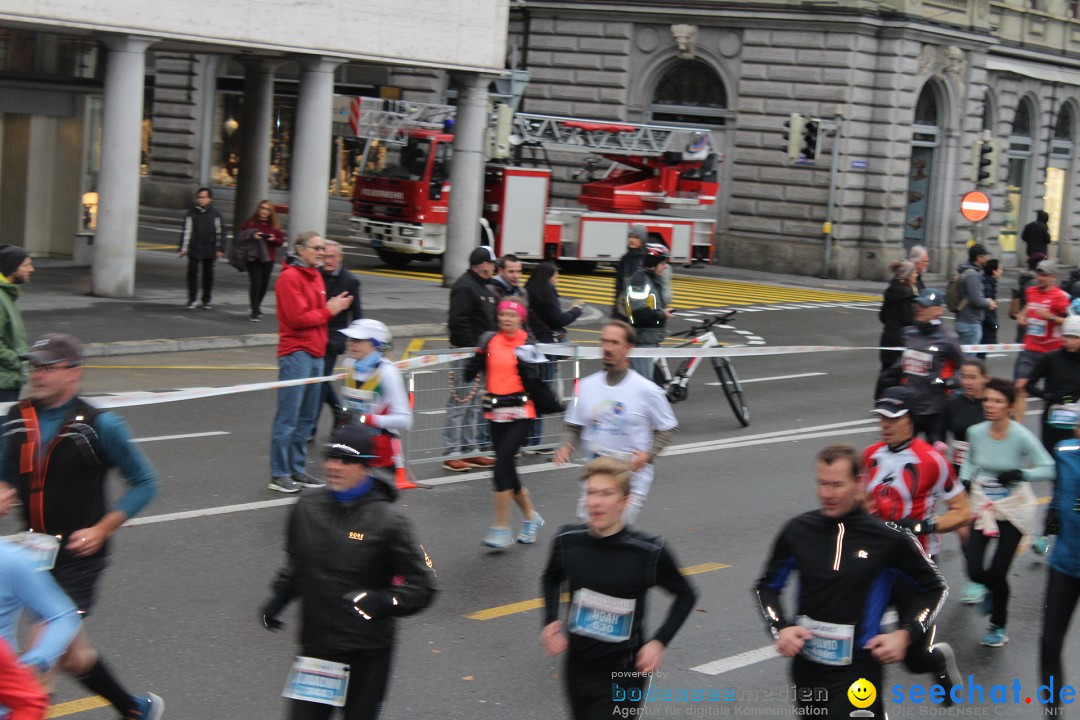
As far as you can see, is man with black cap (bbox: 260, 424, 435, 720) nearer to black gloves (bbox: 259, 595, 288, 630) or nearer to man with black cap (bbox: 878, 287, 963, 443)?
black gloves (bbox: 259, 595, 288, 630)

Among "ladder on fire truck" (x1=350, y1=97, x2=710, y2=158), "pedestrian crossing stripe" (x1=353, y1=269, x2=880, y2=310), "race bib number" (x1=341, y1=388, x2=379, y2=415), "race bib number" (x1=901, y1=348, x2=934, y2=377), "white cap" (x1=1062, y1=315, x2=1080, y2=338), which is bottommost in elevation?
"race bib number" (x1=341, y1=388, x2=379, y2=415)

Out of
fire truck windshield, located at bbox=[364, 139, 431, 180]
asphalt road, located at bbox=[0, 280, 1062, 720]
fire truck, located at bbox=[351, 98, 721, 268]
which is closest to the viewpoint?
asphalt road, located at bbox=[0, 280, 1062, 720]

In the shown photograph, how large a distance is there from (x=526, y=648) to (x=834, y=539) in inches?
115

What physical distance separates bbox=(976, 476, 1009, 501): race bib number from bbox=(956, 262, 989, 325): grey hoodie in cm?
967

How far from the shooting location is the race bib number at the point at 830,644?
541 cm

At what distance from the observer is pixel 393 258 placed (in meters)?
32.5

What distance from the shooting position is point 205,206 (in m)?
21.0

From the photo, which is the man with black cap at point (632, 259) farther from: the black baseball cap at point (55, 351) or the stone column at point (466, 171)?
the stone column at point (466, 171)

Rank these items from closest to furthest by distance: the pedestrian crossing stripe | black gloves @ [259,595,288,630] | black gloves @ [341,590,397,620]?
black gloves @ [341,590,397,620]
black gloves @ [259,595,288,630]
the pedestrian crossing stripe

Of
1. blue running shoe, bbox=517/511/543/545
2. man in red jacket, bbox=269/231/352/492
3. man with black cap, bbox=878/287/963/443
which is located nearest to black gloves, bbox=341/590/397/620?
blue running shoe, bbox=517/511/543/545

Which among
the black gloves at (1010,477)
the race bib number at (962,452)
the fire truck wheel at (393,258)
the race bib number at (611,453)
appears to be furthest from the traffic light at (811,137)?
the race bib number at (611,453)

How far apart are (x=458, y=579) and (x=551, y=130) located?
82.4ft

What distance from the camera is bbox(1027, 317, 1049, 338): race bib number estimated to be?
47.8 ft

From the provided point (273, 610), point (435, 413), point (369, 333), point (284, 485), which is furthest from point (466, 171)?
point (273, 610)
